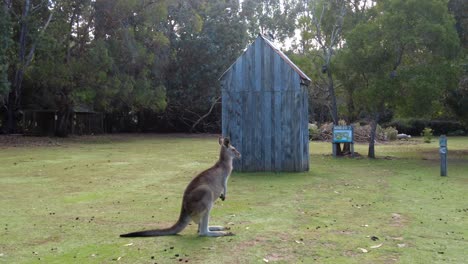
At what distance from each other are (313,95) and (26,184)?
20.8 meters

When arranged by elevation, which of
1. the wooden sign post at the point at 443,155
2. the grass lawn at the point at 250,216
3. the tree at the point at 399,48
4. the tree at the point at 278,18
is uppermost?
the tree at the point at 278,18

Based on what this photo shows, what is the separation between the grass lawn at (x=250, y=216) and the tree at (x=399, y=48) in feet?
11.8

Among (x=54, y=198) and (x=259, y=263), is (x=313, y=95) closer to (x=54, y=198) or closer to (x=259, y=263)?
(x=54, y=198)

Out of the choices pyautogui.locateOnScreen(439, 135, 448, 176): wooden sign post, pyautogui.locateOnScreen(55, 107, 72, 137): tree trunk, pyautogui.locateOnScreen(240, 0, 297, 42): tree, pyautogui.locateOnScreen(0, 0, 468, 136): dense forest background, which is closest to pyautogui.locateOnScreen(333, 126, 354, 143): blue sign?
pyautogui.locateOnScreen(0, 0, 468, 136): dense forest background

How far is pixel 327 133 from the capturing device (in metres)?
33.2

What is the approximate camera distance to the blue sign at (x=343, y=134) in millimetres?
19281

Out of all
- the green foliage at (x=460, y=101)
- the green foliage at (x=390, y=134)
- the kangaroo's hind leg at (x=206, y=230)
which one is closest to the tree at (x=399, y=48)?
the green foliage at (x=460, y=101)

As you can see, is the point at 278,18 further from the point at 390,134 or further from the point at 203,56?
the point at 390,134

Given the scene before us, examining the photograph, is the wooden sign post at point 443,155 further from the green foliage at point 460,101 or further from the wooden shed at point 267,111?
the green foliage at point 460,101

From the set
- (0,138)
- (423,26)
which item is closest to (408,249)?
(423,26)

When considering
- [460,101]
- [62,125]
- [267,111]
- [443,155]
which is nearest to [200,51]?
[62,125]

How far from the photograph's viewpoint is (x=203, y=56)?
132 ft

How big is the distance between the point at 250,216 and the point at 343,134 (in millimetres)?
12124

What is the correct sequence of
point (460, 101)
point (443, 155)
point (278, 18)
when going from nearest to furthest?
1. point (443, 155)
2. point (460, 101)
3. point (278, 18)
